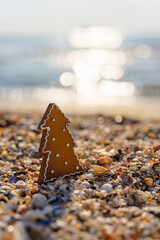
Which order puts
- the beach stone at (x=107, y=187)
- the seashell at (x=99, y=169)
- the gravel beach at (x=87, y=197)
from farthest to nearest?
the seashell at (x=99, y=169), the beach stone at (x=107, y=187), the gravel beach at (x=87, y=197)

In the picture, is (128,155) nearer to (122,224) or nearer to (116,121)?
(122,224)

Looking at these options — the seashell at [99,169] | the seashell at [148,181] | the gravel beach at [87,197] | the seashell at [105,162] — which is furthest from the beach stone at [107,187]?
the seashell at [105,162]

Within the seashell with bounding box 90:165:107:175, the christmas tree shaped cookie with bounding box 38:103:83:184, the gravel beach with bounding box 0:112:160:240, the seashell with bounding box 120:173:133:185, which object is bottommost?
the gravel beach with bounding box 0:112:160:240

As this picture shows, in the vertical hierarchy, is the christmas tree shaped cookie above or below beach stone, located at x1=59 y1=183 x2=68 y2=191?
above

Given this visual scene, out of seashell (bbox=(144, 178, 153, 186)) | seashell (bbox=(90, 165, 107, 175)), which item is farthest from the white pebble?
seashell (bbox=(144, 178, 153, 186))

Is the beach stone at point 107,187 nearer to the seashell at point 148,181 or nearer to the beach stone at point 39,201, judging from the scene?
the seashell at point 148,181

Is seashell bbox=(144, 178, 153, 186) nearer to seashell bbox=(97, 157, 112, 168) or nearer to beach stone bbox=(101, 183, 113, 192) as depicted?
beach stone bbox=(101, 183, 113, 192)

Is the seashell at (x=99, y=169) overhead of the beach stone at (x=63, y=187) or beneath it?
overhead

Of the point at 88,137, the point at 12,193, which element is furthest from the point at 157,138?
the point at 12,193
